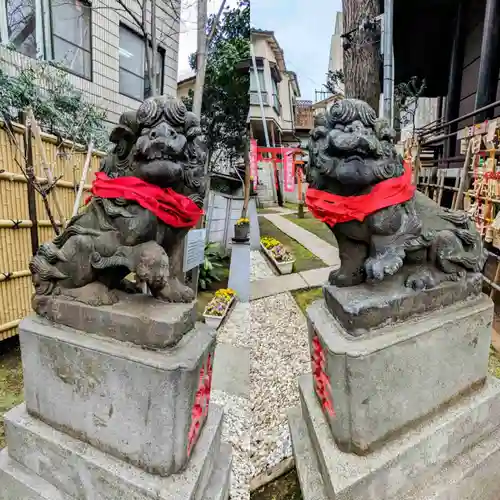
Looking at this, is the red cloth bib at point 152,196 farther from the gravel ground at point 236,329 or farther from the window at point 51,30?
the window at point 51,30

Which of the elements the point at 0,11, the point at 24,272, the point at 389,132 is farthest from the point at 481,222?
the point at 0,11

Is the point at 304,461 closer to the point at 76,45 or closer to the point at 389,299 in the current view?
the point at 389,299

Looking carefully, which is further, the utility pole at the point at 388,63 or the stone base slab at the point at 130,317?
the utility pole at the point at 388,63

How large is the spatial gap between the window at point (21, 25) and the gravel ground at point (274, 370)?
3.80 m

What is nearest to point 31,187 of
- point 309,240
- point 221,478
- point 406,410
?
point 221,478

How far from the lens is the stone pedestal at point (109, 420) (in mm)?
1486

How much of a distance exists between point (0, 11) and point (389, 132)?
12.7 ft

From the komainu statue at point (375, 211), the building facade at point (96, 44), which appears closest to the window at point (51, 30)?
the building facade at point (96, 44)

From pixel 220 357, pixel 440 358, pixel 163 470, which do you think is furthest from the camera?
pixel 220 357

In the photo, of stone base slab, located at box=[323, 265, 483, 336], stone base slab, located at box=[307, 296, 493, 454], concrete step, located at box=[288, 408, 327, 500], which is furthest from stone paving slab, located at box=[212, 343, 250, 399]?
stone base slab, located at box=[323, 265, 483, 336]

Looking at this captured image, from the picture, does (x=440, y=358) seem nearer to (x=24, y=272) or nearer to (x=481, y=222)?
(x=481, y=222)

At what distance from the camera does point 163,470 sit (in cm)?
154

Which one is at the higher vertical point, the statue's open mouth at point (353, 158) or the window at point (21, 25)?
the window at point (21, 25)

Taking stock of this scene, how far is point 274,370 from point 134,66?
14.3 ft
